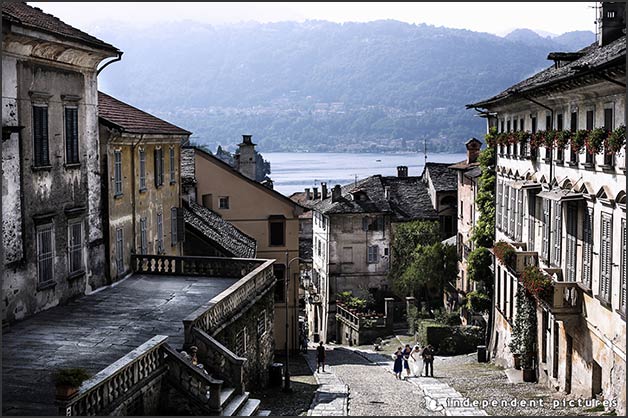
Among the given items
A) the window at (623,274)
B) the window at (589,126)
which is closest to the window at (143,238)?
the window at (589,126)

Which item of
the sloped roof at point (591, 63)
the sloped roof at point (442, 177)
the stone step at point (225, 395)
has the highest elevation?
the sloped roof at point (591, 63)

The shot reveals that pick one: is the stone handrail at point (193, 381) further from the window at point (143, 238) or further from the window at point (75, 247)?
the window at point (143, 238)

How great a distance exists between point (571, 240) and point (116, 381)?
52.4ft

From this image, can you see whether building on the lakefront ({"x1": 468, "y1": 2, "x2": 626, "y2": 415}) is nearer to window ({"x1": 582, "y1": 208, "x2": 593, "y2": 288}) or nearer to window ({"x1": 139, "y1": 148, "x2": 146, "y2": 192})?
window ({"x1": 582, "y1": 208, "x2": 593, "y2": 288})

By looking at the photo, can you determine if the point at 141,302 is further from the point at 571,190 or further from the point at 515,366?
the point at 515,366

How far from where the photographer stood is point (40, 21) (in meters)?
22.8

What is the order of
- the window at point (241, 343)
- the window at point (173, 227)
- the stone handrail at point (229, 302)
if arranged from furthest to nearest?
the window at point (173, 227), the window at point (241, 343), the stone handrail at point (229, 302)

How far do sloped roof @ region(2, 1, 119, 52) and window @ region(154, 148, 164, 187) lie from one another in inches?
321

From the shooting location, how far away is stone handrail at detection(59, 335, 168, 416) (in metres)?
14.0

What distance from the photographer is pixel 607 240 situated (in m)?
22.2

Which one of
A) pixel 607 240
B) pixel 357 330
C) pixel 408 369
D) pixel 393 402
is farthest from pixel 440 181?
pixel 607 240

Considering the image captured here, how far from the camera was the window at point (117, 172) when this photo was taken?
2838 centimetres

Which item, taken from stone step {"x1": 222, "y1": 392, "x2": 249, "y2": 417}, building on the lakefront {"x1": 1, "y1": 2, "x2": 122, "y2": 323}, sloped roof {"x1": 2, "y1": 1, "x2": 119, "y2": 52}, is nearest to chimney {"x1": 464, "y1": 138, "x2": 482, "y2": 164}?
building on the lakefront {"x1": 1, "y1": 2, "x2": 122, "y2": 323}

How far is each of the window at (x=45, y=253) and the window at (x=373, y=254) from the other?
46675 millimetres
